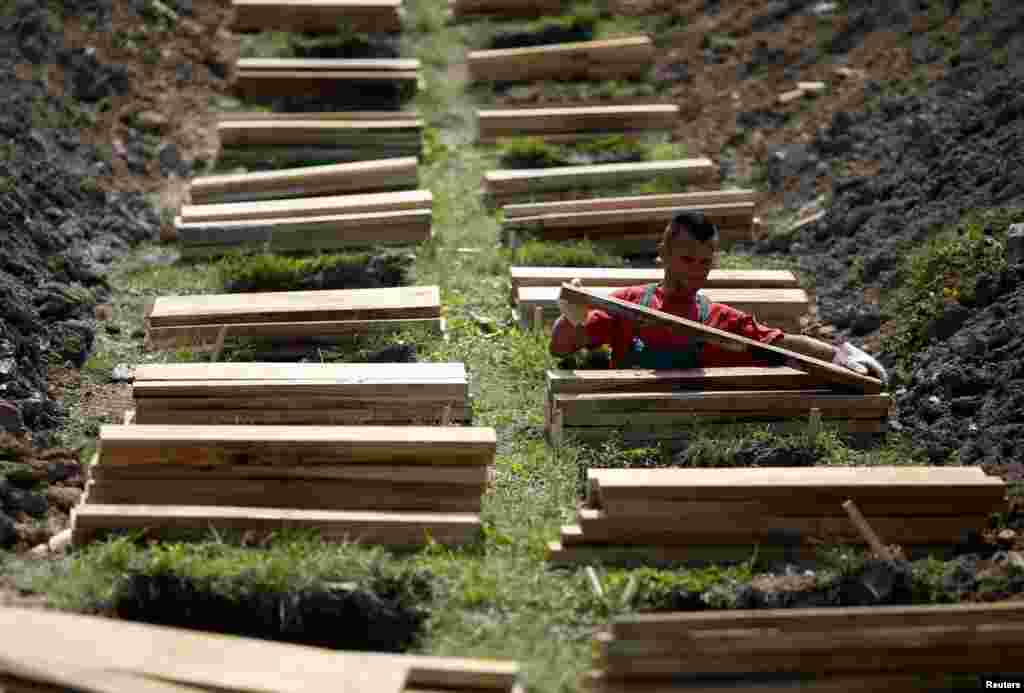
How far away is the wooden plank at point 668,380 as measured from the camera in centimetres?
812

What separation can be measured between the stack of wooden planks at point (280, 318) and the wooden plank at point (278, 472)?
7.33 feet

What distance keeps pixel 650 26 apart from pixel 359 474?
10085 mm

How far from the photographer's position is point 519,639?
6.41 metres

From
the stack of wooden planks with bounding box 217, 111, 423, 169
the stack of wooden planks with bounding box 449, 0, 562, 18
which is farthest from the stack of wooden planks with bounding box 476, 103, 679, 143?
the stack of wooden planks with bounding box 449, 0, 562, 18

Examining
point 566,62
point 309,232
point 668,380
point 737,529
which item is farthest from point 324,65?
point 737,529

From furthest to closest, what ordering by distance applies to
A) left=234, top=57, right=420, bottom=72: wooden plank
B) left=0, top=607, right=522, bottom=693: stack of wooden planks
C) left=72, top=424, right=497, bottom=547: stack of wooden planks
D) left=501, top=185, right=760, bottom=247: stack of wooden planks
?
left=234, top=57, right=420, bottom=72: wooden plank < left=501, top=185, right=760, bottom=247: stack of wooden planks < left=72, top=424, right=497, bottom=547: stack of wooden planks < left=0, top=607, right=522, bottom=693: stack of wooden planks

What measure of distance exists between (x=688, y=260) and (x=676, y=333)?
1.31 ft

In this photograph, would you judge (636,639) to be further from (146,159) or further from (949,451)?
(146,159)

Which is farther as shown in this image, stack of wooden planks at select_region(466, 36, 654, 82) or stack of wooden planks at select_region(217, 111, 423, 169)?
stack of wooden planks at select_region(466, 36, 654, 82)

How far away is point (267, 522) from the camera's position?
6.81 metres

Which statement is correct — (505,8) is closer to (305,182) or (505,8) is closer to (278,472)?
(305,182)

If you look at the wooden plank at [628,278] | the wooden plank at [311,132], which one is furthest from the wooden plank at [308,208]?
the wooden plank at [311,132]

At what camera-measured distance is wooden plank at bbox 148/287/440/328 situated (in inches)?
373

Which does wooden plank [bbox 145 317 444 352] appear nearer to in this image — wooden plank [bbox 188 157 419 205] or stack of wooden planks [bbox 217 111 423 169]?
wooden plank [bbox 188 157 419 205]
